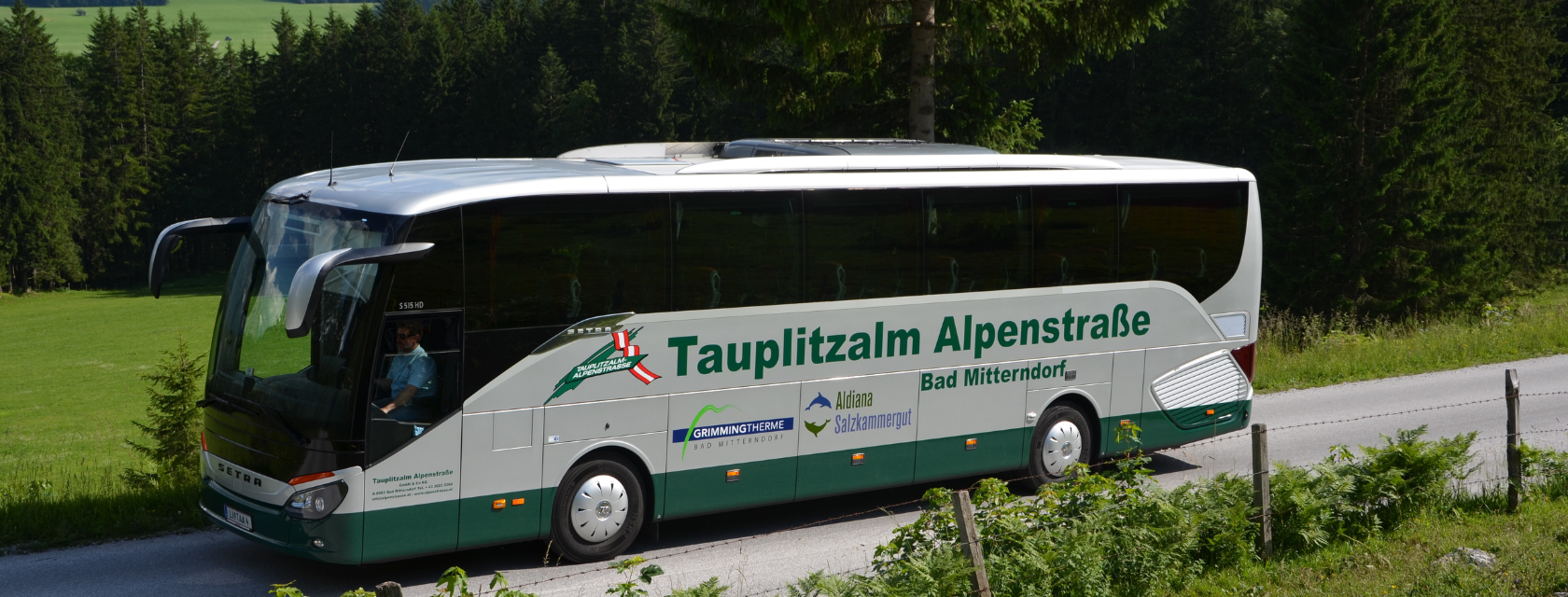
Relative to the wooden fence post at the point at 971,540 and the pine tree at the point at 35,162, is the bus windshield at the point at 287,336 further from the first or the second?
the pine tree at the point at 35,162

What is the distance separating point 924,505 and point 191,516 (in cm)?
635

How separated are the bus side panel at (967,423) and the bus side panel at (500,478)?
357cm

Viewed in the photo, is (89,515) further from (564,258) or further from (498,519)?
(564,258)

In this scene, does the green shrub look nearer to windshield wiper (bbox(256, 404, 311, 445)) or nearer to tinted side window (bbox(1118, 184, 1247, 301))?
tinted side window (bbox(1118, 184, 1247, 301))

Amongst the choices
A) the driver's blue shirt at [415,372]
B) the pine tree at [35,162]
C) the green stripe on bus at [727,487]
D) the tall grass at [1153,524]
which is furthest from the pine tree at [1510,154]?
the pine tree at [35,162]

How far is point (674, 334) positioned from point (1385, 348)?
14.6m

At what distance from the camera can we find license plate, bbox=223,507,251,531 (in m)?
8.93

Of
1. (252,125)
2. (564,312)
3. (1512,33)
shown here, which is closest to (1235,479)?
(564,312)

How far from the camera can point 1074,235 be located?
11.8m

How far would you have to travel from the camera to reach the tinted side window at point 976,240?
10945 mm

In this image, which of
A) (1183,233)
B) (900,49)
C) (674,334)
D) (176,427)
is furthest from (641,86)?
(674,334)

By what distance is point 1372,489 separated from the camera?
29.8ft

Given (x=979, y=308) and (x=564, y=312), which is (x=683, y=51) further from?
(x=564, y=312)

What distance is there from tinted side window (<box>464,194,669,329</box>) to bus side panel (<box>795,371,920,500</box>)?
174 cm
